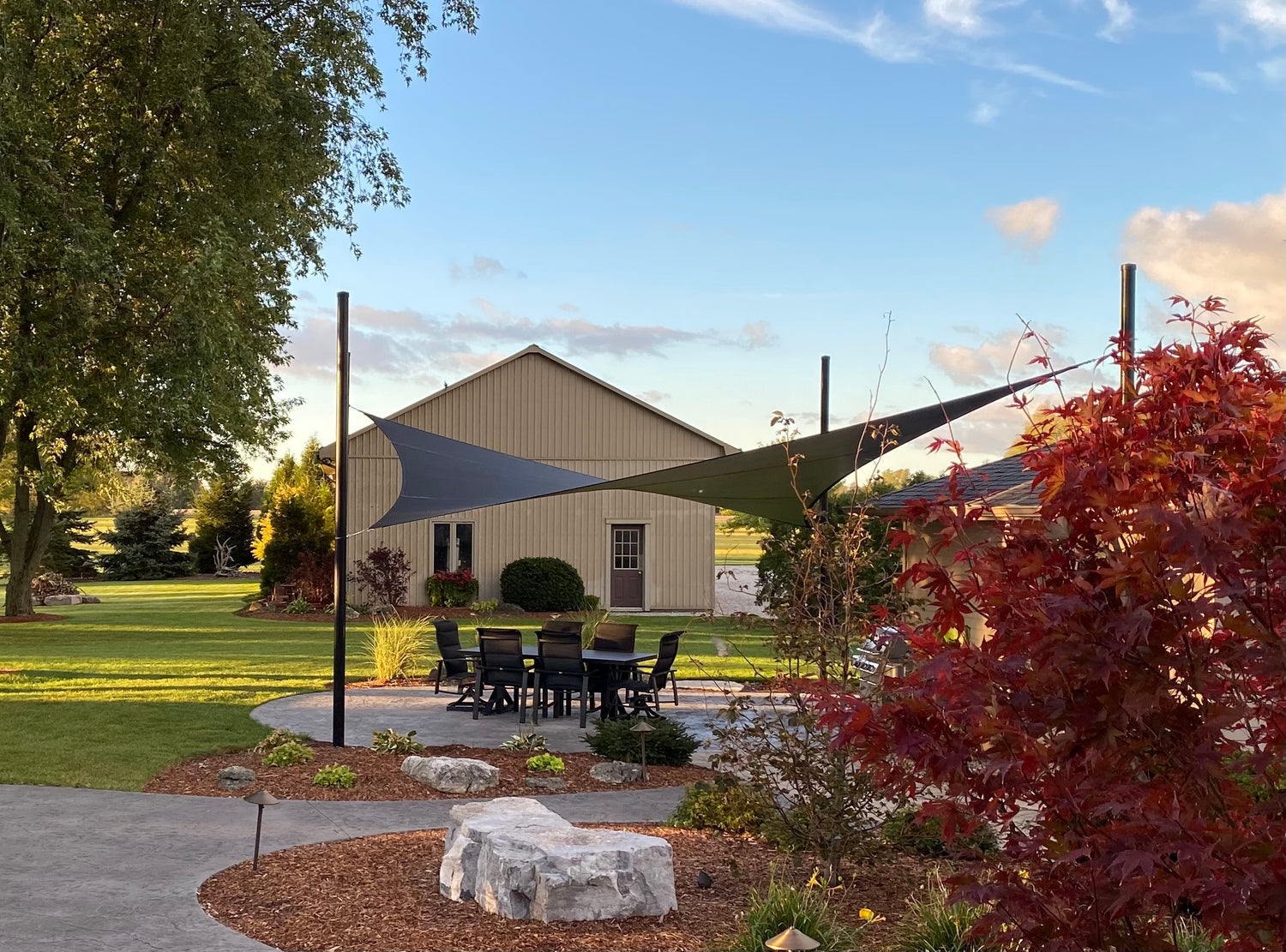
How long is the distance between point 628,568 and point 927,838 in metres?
→ 20.4

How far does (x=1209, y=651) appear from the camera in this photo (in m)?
2.68

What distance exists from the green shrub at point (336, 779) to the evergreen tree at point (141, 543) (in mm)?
34214

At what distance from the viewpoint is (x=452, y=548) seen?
1014 inches

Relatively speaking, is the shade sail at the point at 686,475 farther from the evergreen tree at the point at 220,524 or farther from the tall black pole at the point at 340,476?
the evergreen tree at the point at 220,524

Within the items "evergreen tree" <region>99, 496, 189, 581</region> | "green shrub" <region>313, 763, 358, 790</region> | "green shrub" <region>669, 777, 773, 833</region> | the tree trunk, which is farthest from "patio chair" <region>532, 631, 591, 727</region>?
"evergreen tree" <region>99, 496, 189, 581</region>

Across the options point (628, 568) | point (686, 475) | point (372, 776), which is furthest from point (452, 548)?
point (686, 475)

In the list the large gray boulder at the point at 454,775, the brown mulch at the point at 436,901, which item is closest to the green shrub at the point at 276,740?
the large gray boulder at the point at 454,775

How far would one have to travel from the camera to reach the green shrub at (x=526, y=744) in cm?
923

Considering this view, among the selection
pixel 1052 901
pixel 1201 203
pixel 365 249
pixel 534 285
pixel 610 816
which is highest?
pixel 365 249

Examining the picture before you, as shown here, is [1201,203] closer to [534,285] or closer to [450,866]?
[450,866]

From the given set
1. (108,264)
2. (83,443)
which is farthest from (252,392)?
(108,264)

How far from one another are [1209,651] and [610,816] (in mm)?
5124

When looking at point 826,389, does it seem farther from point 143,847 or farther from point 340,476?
point 143,847

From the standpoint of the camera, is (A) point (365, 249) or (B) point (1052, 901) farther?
(A) point (365, 249)
